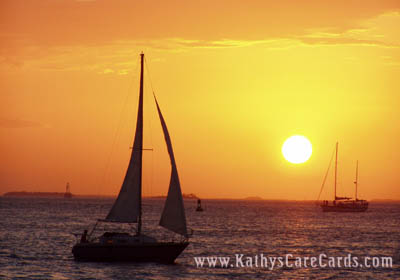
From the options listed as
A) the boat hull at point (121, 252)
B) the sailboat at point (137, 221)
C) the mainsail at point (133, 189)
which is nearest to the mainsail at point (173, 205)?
the sailboat at point (137, 221)

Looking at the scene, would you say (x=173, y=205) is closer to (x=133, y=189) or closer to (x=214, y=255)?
(x=133, y=189)

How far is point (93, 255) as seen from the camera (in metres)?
51.8

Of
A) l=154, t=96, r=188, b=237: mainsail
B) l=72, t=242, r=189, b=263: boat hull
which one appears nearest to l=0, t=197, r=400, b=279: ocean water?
l=72, t=242, r=189, b=263: boat hull

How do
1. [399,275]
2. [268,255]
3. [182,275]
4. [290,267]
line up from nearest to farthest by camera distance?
[182,275]
[399,275]
[290,267]
[268,255]

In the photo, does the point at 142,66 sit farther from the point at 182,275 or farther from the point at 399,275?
the point at 399,275

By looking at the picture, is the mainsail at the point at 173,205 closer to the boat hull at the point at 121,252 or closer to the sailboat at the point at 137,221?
the sailboat at the point at 137,221

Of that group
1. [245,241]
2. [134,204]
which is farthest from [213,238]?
[134,204]

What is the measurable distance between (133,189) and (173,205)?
141 inches

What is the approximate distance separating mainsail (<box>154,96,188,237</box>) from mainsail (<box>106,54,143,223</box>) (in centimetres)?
221

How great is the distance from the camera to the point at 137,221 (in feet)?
172

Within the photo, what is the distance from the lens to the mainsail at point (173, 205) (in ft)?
169

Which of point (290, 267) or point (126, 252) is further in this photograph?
point (290, 267)

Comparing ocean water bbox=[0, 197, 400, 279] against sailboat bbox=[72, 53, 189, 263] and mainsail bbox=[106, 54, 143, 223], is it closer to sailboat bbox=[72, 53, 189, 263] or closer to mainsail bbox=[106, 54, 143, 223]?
sailboat bbox=[72, 53, 189, 263]

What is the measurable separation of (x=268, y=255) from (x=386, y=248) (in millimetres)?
18247
